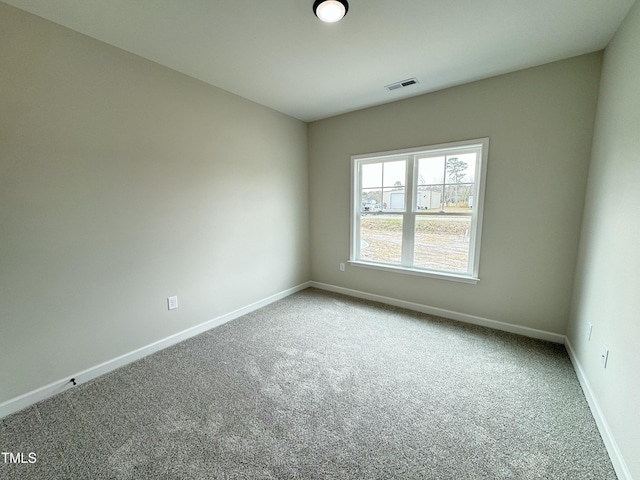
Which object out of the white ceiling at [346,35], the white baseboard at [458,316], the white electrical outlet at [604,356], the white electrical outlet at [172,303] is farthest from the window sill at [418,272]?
the white electrical outlet at [172,303]

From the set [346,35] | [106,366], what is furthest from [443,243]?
[106,366]

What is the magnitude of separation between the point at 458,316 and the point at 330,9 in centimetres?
308

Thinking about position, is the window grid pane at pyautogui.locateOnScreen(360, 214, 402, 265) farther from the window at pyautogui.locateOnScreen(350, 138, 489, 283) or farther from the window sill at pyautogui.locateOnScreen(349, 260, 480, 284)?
the window sill at pyautogui.locateOnScreen(349, 260, 480, 284)

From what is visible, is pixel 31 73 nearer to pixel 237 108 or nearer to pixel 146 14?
pixel 146 14

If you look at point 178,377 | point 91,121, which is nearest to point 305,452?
point 178,377

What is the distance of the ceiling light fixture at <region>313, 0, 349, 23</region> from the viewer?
1.55 m

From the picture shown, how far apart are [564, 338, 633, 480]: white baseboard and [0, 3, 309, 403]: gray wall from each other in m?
3.09

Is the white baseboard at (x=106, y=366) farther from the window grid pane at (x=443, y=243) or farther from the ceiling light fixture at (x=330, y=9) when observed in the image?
the ceiling light fixture at (x=330, y=9)

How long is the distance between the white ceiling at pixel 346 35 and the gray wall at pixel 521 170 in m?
0.21

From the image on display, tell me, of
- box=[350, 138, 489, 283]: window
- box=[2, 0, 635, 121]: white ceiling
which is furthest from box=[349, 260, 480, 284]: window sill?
box=[2, 0, 635, 121]: white ceiling

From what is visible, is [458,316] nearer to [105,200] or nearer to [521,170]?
[521,170]

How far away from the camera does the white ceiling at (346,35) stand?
1.62 m

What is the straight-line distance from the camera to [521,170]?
2.48 m

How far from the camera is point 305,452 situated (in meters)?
1.40
